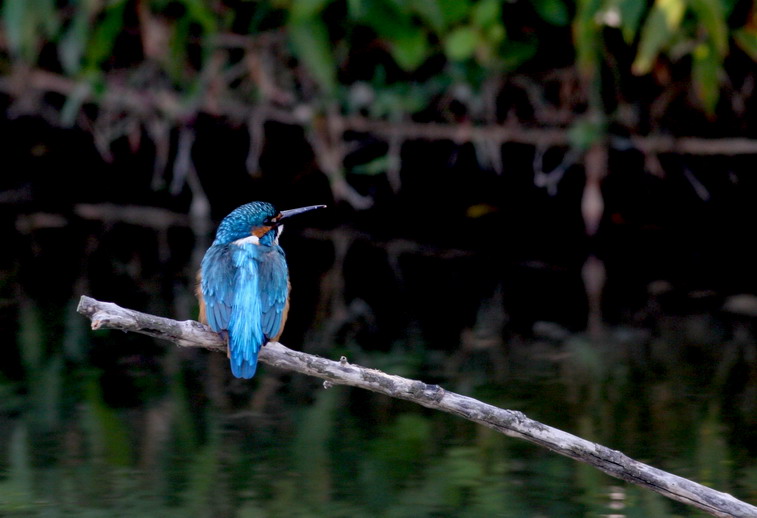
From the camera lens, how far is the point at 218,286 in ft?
12.3

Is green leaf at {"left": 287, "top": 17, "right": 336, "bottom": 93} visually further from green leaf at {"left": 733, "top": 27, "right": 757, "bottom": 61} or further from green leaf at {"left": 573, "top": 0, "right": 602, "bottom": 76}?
green leaf at {"left": 733, "top": 27, "right": 757, "bottom": 61}

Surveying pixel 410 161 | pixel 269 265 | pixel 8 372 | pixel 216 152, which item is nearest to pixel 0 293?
pixel 8 372

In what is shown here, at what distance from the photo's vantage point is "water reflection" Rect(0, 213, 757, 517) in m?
4.12

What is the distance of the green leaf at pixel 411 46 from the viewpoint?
7.24 meters

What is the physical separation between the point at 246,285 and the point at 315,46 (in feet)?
12.5

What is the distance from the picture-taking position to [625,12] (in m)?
6.37

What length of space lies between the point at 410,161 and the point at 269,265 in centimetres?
483

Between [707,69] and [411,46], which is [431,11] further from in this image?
[707,69]

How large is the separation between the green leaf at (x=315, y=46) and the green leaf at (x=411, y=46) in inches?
17.1

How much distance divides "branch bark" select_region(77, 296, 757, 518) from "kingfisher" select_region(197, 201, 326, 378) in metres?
0.37

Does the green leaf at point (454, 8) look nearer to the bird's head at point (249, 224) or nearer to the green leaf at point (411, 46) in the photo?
the green leaf at point (411, 46)

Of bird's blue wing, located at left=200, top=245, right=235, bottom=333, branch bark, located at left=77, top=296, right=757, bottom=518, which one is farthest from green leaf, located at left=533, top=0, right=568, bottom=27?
branch bark, located at left=77, top=296, right=757, bottom=518

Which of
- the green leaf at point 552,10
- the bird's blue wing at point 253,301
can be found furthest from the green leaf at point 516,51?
the bird's blue wing at point 253,301

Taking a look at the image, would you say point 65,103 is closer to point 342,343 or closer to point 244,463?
point 342,343
